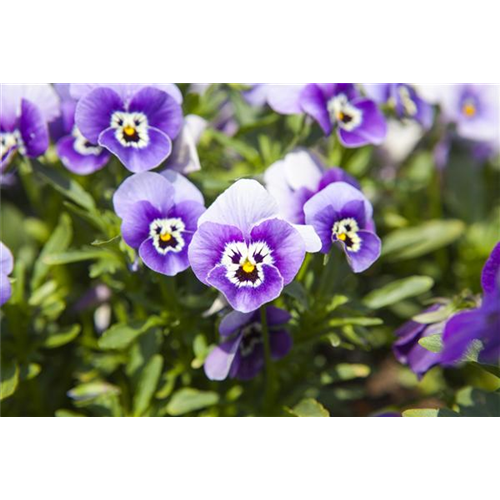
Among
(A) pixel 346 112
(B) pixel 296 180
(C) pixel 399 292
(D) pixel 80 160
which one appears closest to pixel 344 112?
(A) pixel 346 112

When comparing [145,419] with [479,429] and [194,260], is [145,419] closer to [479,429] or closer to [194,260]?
[194,260]

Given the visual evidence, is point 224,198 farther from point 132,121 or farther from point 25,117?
point 25,117

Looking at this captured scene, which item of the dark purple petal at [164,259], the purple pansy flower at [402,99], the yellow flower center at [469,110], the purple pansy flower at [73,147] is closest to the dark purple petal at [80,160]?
the purple pansy flower at [73,147]

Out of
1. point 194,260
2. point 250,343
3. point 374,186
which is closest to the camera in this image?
point 194,260

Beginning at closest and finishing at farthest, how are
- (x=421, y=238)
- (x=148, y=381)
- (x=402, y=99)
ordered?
(x=148, y=381) → (x=402, y=99) → (x=421, y=238)

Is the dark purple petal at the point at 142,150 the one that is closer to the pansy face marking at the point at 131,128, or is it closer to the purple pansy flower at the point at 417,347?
the pansy face marking at the point at 131,128

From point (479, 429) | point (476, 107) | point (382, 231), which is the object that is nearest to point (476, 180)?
point (476, 107)
